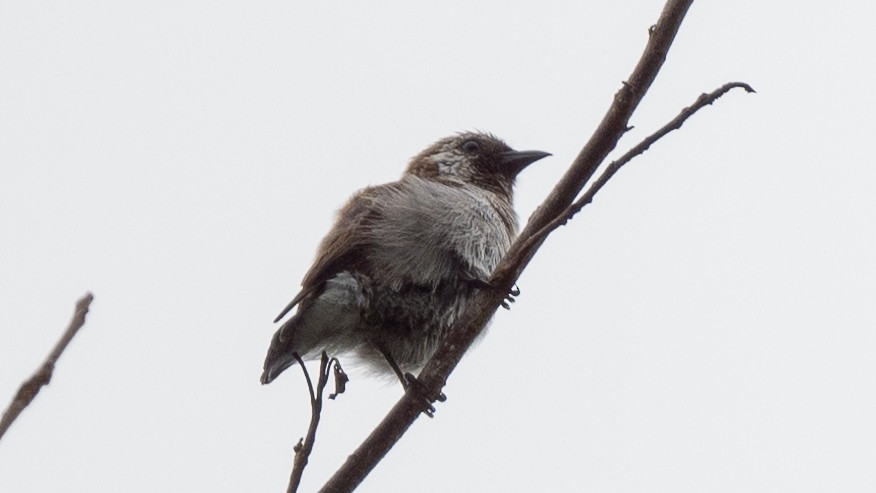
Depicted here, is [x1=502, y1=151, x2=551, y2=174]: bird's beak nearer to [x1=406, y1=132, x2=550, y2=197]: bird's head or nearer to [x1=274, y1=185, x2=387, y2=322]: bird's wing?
[x1=406, y1=132, x2=550, y2=197]: bird's head

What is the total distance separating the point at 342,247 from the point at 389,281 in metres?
0.25

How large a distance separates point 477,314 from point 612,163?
0.90 m

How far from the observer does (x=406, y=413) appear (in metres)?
3.83

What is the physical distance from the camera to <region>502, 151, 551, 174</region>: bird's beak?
6676mm

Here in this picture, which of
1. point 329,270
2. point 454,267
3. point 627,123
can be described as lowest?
point 329,270

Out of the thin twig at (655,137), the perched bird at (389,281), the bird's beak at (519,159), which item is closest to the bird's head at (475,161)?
the bird's beak at (519,159)

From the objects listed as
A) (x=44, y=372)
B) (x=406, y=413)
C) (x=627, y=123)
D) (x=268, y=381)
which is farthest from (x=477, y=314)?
(x=44, y=372)

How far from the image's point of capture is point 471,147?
680cm

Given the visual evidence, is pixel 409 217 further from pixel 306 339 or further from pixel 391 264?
pixel 306 339

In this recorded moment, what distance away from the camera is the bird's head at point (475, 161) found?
6.54m

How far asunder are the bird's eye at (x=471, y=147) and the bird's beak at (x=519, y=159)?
0.17m

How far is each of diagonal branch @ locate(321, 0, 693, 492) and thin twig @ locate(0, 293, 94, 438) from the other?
1376 millimetres

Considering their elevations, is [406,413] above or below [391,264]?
below

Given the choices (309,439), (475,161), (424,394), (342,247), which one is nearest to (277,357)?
(342,247)
